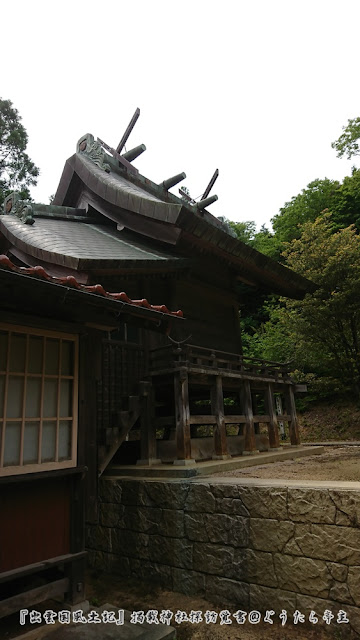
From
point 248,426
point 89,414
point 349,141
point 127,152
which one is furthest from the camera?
point 349,141

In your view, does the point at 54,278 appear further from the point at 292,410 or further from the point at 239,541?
the point at 292,410

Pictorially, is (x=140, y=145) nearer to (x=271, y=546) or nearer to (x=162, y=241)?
(x=162, y=241)

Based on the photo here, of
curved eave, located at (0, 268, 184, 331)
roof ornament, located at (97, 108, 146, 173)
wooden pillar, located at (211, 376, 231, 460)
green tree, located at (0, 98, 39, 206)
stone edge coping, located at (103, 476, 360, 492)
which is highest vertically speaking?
green tree, located at (0, 98, 39, 206)

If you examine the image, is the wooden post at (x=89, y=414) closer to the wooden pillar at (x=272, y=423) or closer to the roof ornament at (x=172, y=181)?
the wooden pillar at (x=272, y=423)

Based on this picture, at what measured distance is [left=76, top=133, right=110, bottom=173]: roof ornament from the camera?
9797 millimetres

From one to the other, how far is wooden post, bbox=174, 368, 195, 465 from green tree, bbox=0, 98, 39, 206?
1048 inches

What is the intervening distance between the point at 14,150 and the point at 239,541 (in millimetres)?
31738

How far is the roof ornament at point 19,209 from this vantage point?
795 cm

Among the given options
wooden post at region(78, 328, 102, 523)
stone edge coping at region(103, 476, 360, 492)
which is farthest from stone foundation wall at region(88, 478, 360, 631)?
wooden post at region(78, 328, 102, 523)

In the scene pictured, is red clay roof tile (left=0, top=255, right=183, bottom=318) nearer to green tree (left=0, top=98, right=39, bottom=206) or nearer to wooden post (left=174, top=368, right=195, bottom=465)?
wooden post (left=174, top=368, right=195, bottom=465)

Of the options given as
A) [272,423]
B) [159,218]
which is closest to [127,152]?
[159,218]

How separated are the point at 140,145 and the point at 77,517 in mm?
10890

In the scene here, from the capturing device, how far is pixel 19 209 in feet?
27.4

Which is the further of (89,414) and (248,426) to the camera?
(248,426)
